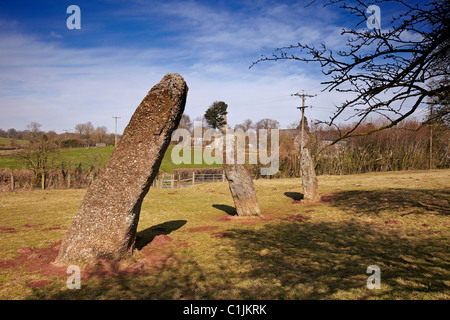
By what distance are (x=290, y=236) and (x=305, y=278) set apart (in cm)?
308

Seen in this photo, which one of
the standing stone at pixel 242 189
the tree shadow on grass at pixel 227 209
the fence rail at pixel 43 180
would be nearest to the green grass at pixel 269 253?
the tree shadow on grass at pixel 227 209

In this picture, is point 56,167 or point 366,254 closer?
point 366,254

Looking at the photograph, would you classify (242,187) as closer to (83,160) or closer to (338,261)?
(338,261)

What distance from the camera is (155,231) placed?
8820mm

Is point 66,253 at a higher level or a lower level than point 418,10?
lower

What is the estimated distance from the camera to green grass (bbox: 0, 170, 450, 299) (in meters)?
4.53

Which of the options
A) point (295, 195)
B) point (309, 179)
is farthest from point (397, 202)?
point (295, 195)

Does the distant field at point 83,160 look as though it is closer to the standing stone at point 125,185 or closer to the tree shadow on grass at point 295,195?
the tree shadow on grass at point 295,195

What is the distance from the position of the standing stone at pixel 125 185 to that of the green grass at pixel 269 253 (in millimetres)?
490

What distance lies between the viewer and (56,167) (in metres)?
22.9
